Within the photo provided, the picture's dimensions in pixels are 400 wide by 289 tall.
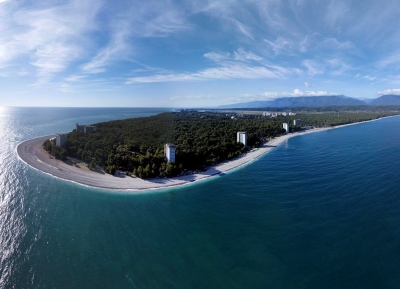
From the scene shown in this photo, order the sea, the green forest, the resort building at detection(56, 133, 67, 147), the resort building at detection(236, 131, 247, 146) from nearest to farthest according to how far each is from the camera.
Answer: the sea
the green forest
the resort building at detection(56, 133, 67, 147)
the resort building at detection(236, 131, 247, 146)

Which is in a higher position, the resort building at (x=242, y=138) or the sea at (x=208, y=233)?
the resort building at (x=242, y=138)

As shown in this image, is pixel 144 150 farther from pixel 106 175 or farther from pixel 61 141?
pixel 61 141

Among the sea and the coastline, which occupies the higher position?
the coastline

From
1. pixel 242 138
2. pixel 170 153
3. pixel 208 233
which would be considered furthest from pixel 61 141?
pixel 242 138

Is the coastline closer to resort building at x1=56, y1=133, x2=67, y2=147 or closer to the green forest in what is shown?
the green forest

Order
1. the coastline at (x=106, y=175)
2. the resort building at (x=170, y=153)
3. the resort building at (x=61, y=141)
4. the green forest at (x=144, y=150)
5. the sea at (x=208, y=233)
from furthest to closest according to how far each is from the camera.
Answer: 1. the resort building at (x=61, y=141)
2. the resort building at (x=170, y=153)
3. the green forest at (x=144, y=150)
4. the coastline at (x=106, y=175)
5. the sea at (x=208, y=233)

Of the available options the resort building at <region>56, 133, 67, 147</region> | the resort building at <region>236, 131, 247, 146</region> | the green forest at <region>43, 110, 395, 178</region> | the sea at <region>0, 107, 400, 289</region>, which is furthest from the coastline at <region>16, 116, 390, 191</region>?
the resort building at <region>236, 131, 247, 146</region>

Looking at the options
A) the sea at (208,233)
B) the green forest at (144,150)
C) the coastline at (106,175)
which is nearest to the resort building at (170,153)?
the green forest at (144,150)

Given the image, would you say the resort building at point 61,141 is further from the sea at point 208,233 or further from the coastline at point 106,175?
the sea at point 208,233
